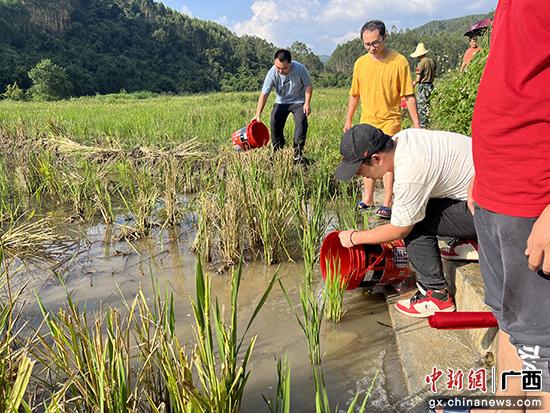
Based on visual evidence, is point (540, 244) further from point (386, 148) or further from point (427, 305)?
point (427, 305)

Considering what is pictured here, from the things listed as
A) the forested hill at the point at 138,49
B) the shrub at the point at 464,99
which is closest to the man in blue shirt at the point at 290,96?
the shrub at the point at 464,99

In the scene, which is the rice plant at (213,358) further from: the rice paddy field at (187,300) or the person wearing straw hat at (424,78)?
the person wearing straw hat at (424,78)

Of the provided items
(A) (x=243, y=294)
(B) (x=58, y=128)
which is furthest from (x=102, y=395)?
(B) (x=58, y=128)

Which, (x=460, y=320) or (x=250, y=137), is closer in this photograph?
(x=460, y=320)

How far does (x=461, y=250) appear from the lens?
7.64 feet

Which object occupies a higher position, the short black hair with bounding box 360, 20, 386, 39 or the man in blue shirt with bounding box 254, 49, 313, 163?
the short black hair with bounding box 360, 20, 386, 39

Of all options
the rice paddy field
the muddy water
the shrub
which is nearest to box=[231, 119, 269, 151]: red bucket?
the rice paddy field

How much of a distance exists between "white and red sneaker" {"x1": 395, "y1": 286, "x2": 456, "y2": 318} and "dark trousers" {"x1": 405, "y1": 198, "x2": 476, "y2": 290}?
1.7 inches

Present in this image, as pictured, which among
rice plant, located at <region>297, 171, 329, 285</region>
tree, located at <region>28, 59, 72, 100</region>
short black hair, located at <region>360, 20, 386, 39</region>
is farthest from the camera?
tree, located at <region>28, 59, 72, 100</region>

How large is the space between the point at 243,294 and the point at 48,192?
306cm

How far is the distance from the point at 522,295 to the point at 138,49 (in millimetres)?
72670

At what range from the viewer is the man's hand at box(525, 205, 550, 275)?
3.08 ft

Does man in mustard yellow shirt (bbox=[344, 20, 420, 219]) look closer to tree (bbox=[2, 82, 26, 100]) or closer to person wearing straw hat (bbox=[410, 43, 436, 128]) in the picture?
person wearing straw hat (bbox=[410, 43, 436, 128])

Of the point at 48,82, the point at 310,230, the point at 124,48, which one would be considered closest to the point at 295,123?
the point at 310,230
